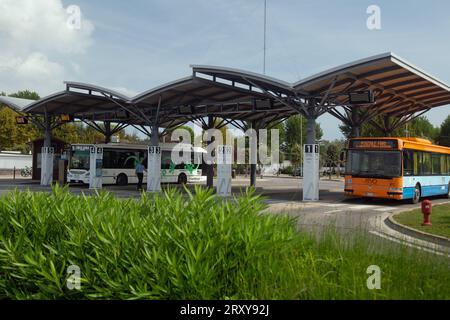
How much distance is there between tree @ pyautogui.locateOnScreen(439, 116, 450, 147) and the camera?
2687 inches

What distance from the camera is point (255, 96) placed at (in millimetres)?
24156

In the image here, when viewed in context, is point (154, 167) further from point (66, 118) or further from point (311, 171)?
point (311, 171)

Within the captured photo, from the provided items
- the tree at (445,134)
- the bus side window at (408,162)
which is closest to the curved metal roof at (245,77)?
the bus side window at (408,162)

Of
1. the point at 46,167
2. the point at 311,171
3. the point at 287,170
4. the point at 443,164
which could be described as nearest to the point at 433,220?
the point at 311,171

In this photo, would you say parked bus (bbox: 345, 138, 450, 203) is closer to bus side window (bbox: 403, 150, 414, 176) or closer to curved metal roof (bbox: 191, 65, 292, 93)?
bus side window (bbox: 403, 150, 414, 176)

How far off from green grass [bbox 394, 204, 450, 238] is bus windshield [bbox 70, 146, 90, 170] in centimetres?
2192

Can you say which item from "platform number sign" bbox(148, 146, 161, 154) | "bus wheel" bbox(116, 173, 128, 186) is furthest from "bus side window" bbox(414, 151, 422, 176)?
"bus wheel" bbox(116, 173, 128, 186)

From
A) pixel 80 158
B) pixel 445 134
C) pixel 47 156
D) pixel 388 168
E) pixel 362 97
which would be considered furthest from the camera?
pixel 445 134

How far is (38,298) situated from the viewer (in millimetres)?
4664

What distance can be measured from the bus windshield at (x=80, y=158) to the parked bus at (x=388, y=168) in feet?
59.7

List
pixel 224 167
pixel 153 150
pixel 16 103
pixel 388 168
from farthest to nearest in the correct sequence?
pixel 16 103
pixel 153 150
pixel 224 167
pixel 388 168

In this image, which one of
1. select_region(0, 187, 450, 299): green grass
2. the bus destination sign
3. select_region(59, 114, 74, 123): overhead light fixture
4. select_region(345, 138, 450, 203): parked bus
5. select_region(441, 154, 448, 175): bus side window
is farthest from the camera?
select_region(59, 114, 74, 123): overhead light fixture

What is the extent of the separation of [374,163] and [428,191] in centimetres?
435
